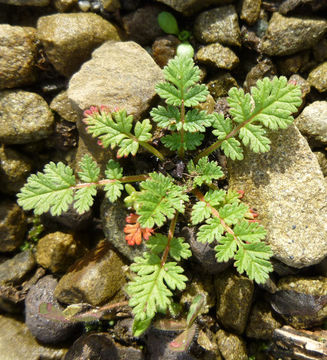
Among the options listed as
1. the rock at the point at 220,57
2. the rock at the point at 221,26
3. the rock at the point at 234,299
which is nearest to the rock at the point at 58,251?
the rock at the point at 234,299

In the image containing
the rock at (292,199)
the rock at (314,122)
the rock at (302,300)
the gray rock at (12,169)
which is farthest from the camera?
the gray rock at (12,169)

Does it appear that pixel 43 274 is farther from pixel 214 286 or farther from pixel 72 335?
pixel 214 286

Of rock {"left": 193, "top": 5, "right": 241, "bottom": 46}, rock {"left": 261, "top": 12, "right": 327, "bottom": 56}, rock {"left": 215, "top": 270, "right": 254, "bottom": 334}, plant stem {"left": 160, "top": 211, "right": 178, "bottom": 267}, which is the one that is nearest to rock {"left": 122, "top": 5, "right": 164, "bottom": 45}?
rock {"left": 193, "top": 5, "right": 241, "bottom": 46}

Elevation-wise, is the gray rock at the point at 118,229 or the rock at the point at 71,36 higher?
the rock at the point at 71,36

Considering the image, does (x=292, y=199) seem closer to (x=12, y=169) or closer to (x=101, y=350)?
(x=101, y=350)

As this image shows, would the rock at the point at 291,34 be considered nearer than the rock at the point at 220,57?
Yes

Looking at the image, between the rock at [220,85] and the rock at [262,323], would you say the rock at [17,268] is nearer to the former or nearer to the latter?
the rock at [262,323]

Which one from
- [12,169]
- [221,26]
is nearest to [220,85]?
[221,26]
